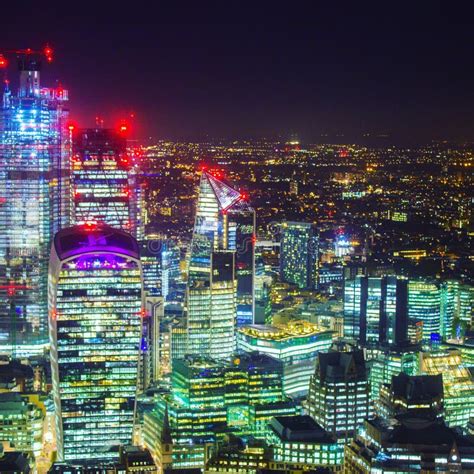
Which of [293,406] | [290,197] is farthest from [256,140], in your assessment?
[293,406]

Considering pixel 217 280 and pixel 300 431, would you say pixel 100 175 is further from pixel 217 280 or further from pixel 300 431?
pixel 300 431

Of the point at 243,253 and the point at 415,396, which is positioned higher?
the point at 243,253

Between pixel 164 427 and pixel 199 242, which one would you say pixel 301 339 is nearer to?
pixel 199 242

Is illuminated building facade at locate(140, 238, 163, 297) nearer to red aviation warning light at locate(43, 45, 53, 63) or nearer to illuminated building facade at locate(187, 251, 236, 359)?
illuminated building facade at locate(187, 251, 236, 359)

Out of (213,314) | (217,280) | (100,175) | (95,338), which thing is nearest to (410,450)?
(95,338)

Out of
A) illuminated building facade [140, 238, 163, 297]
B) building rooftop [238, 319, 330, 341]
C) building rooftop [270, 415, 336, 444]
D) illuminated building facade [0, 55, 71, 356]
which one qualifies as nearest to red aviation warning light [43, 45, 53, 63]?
Result: illuminated building facade [0, 55, 71, 356]

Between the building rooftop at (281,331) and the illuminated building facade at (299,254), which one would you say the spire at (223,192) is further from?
the building rooftop at (281,331)
